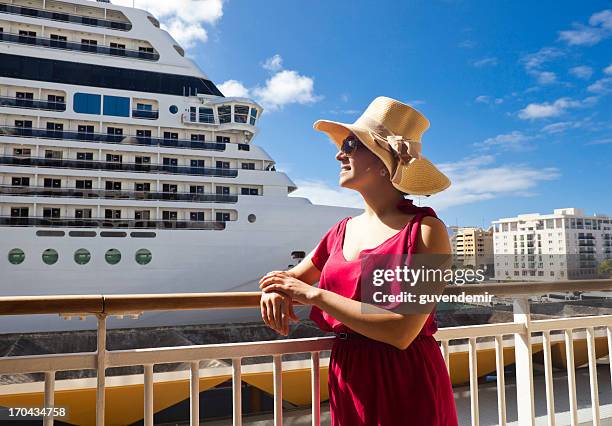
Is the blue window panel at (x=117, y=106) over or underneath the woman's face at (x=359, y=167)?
over

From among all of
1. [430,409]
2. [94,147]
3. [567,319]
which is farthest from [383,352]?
[94,147]

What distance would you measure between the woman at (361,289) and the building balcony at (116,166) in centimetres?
1073

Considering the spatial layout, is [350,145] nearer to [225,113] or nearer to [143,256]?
[143,256]

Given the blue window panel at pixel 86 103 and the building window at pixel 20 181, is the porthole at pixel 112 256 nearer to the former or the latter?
the building window at pixel 20 181

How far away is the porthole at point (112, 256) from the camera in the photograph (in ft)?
31.6

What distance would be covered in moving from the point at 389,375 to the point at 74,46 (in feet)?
45.3

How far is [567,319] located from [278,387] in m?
1.15

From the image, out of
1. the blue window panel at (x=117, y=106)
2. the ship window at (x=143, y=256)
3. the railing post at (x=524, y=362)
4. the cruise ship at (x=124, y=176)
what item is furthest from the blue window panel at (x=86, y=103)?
the railing post at (x=524, y=362)

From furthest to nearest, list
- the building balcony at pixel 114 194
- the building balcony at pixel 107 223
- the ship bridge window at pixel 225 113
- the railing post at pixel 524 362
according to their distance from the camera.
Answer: the ship bridge window at pixel 225 113, the building balcony at pixel 114 194, the building balcony at pixel 107 223, the railing post at pixel 524 362

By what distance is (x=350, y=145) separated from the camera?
0.99 meters

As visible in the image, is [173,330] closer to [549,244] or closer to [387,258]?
[387,258]

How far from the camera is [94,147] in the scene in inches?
427

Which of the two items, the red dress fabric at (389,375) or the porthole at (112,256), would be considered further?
the porthole at (112,256)

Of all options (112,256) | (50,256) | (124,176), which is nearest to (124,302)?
(112,256)
